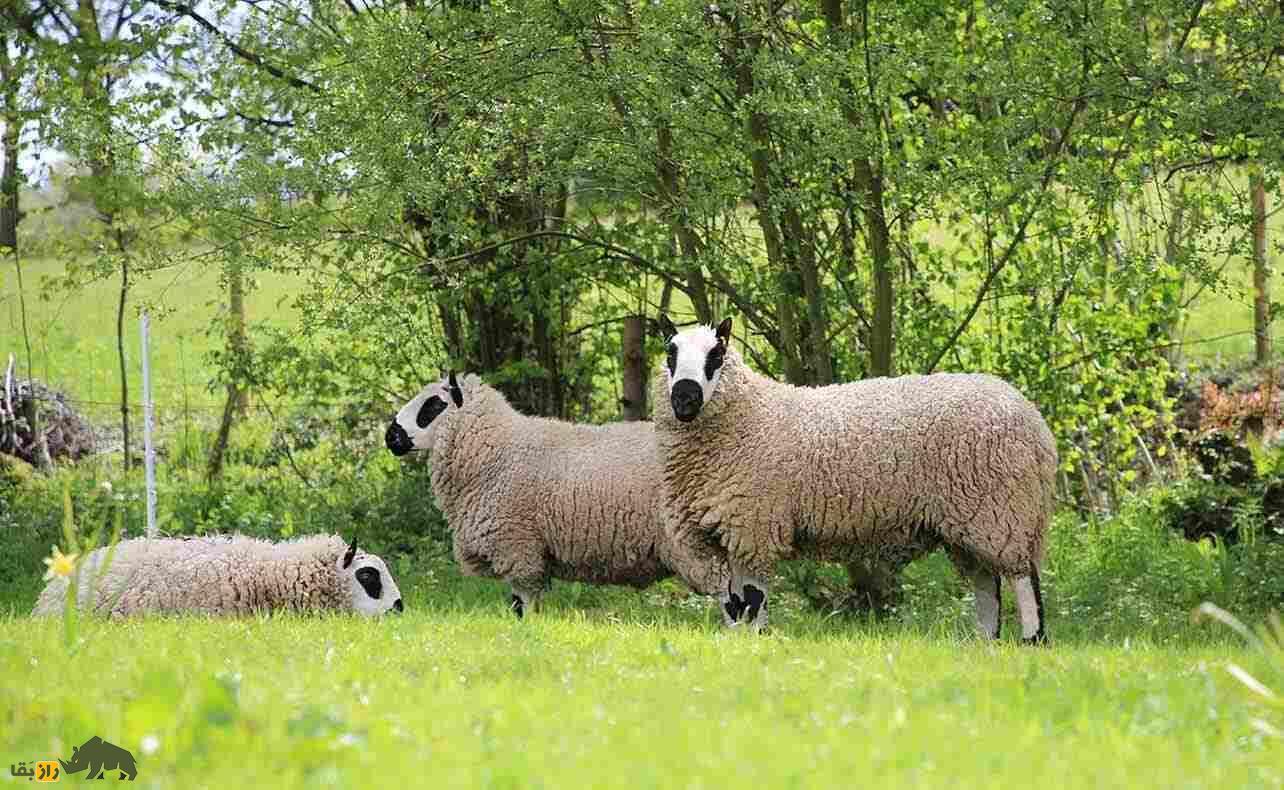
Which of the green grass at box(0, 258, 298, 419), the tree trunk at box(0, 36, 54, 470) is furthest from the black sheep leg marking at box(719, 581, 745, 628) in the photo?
the green grass at box(0, 258, 298, 419)

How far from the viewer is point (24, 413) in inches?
711

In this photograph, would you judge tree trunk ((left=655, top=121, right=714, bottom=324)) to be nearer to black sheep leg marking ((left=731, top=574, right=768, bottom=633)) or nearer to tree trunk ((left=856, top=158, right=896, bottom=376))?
tree trunk ((left=856, top=158, right=896, bottom=376))

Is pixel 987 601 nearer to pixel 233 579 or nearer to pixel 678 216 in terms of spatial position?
pixel 678 216

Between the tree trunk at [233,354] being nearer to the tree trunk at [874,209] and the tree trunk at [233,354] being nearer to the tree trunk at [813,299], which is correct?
the tree trunk at [813,299]

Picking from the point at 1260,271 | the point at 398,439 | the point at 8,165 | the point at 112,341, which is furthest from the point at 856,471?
the point at 112,341

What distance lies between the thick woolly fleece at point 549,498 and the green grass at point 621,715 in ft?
11.8

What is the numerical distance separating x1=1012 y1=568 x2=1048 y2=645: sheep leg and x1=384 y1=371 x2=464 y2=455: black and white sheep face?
14.1 ft

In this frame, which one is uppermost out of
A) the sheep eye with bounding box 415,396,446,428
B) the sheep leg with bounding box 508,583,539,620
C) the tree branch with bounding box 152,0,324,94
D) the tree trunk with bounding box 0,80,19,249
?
the tree branch with bounding box 152,0,324,94

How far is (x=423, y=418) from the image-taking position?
11.3 metres

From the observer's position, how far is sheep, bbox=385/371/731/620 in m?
10.3

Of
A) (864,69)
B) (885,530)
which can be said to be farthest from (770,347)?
(885,530)

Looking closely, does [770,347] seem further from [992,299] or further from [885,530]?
[885,530]

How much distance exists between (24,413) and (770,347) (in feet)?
30.2

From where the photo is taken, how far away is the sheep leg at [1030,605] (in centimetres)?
879
